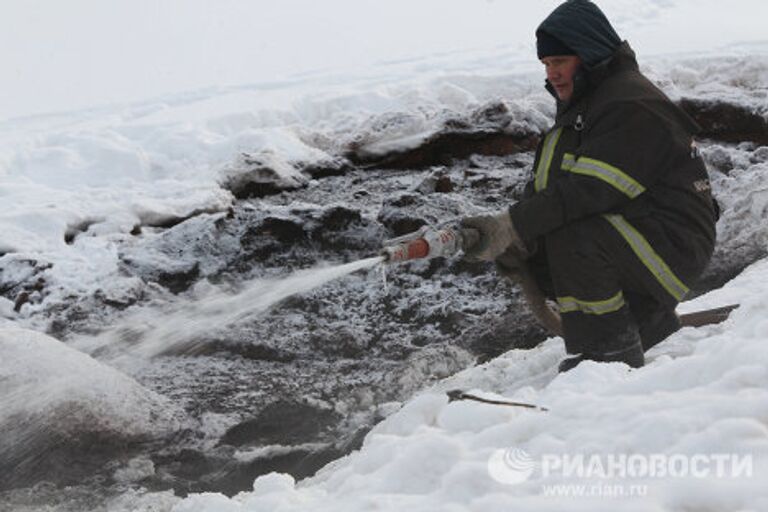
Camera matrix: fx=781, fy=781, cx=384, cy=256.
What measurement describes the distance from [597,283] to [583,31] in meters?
1.00

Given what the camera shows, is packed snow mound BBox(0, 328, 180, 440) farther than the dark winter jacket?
Yes

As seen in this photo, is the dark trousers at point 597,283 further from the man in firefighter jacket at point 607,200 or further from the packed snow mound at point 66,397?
the packed snow mound at point 66,397

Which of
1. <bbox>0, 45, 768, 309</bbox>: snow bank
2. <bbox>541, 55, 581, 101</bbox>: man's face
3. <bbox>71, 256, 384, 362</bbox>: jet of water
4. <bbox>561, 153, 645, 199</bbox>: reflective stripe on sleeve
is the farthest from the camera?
<bbox>0, 45, 768, 309</bbox>: snow bank

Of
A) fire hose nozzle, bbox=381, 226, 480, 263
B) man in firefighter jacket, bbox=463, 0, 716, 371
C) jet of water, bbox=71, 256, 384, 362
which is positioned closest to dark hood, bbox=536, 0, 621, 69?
man in firefighter jacket, bbox=463, 0, 716, 371

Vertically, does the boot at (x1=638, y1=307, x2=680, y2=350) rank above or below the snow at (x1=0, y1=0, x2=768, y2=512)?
below

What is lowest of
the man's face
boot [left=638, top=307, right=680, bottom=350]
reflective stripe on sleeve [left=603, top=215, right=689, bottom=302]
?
boot [left=638, top=307, right=680, bottom=350]

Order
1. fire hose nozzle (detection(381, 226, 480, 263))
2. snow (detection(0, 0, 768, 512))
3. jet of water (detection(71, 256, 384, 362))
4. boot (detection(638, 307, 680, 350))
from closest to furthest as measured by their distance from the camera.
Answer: snow (detection(0, 0, 768, 512)) → fire hose nozzle (detection(381, 226, 480, 263)) → boot (detection(638, 307, 680, 350)) → jet of water (detection(71, 256, 384, 362))

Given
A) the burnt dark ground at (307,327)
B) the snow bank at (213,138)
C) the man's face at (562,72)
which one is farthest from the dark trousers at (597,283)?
the snow bank at (213,138)

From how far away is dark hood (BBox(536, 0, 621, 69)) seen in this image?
308 cm

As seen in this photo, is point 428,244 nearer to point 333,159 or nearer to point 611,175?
point 611,175

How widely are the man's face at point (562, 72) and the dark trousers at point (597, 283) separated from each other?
590 millimetres

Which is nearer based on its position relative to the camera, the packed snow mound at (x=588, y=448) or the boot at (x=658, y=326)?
the packed snow mound at (x=588, y=448)

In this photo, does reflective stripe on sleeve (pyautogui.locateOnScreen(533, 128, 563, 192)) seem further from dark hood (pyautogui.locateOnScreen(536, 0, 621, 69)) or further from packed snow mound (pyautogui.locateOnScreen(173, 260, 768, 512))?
packed snow mound (pyautogui.locateOnScreen(173, 260, 768, 512))

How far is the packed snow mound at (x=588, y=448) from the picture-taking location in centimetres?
169
